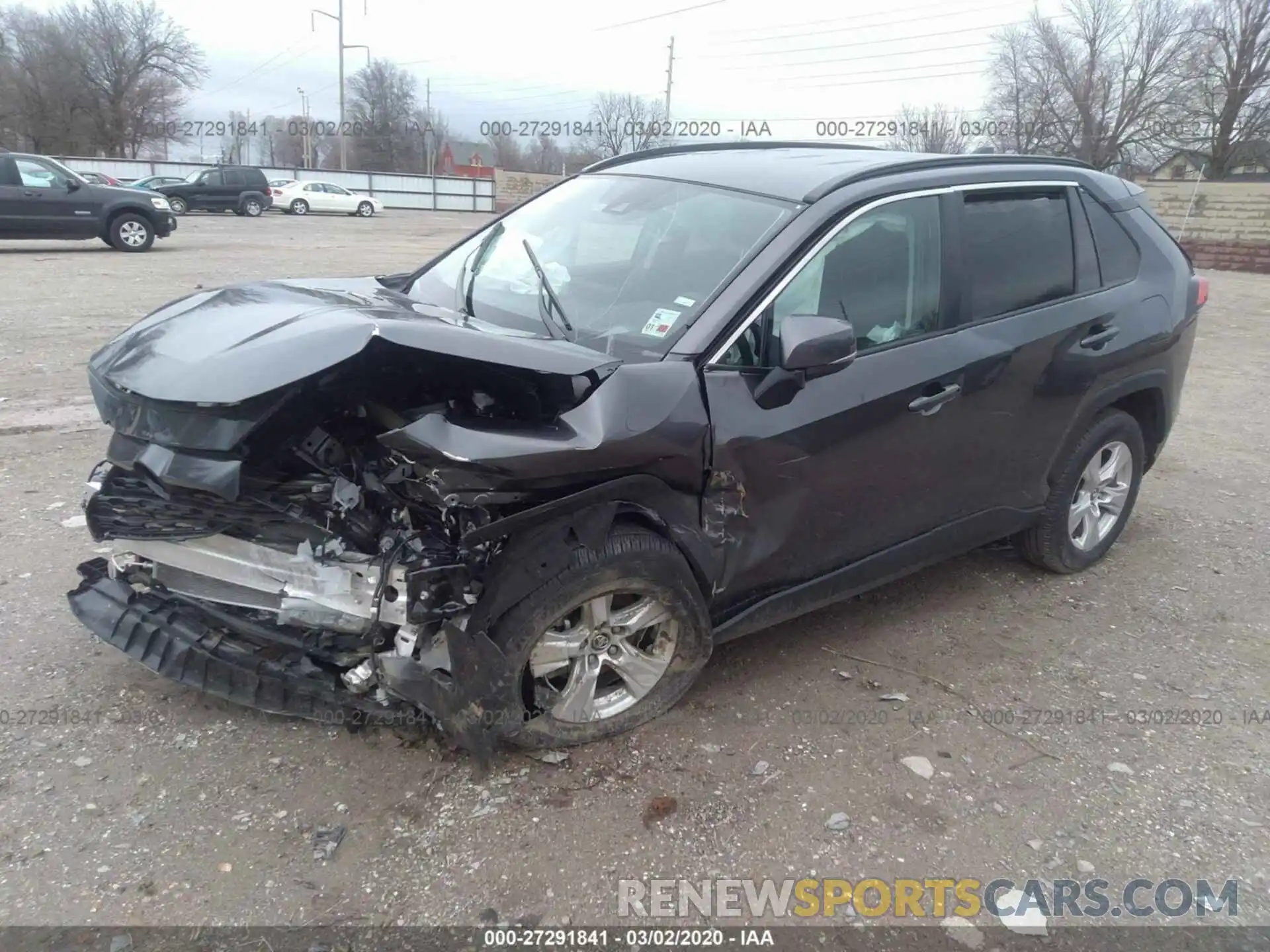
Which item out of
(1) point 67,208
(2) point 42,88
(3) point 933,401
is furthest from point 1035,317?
(2) point 42,88

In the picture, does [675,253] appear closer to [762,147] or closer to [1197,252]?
[762,147]

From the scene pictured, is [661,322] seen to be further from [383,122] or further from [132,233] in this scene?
[383,122]

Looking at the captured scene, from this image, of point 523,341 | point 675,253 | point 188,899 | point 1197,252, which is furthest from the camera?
point 1197,252

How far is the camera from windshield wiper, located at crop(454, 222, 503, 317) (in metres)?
3.41

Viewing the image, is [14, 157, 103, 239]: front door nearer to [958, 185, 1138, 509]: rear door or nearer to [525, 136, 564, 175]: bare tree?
[958, 185, 1138, 509]: rear door

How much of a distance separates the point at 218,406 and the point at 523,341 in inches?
33.6

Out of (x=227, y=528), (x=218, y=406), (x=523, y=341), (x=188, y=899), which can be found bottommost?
(x=188, y=899)

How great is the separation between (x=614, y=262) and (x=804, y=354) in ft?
3.10

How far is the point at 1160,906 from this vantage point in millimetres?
2385

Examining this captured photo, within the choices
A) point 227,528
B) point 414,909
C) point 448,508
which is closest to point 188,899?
point 414,909

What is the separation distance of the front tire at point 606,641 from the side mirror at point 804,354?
603 mm

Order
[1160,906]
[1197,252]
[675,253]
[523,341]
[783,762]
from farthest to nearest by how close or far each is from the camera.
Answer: [1197,252], [675,253], [783,762], [523,341], [1160,906]

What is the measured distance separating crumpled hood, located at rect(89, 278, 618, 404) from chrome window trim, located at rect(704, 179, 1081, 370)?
38cm

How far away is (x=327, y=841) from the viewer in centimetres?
243
